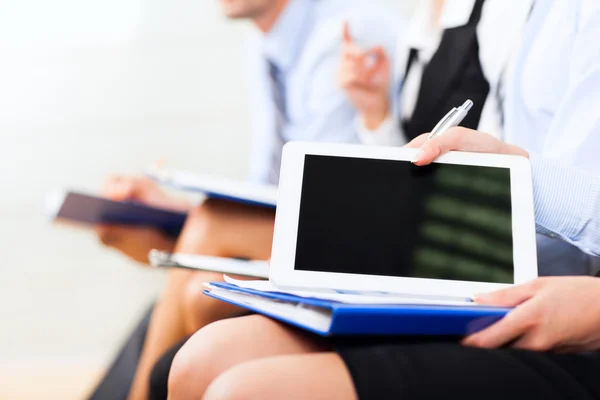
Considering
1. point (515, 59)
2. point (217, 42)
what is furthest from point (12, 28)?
point (515, 59)

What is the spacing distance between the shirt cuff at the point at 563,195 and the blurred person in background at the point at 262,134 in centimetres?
46

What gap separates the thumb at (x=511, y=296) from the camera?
455mm

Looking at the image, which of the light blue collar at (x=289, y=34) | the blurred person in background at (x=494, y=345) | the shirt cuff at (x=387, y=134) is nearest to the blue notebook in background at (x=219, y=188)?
the shirt cuff at (x=387, y=134)

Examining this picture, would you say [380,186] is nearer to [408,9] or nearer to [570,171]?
[570,171]

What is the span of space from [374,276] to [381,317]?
101 millimetres

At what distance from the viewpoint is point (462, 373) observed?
41 cm

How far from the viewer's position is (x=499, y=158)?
53 cm

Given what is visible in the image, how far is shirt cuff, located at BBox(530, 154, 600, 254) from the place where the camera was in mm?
566

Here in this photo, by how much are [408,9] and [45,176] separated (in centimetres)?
112

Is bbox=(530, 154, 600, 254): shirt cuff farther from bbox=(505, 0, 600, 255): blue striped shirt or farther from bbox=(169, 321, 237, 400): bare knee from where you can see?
bbox=(169, 321, 237, 400): bare knee

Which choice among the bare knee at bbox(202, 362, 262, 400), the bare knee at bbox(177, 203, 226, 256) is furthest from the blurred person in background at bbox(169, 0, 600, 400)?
the bare knee at bbox(177, 203, 226, 256)

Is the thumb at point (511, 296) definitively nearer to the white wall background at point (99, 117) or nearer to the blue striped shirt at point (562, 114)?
the blue striped shirt at point (562, 114)

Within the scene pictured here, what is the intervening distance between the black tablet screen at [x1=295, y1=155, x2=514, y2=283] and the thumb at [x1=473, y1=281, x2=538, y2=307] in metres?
0.05

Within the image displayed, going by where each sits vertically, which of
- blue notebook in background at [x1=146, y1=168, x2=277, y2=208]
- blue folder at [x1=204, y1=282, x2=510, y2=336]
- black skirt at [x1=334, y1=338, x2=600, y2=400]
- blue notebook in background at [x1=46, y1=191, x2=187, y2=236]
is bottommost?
black skirt at [x1=334, y1=338, x2=600, y2=400]
